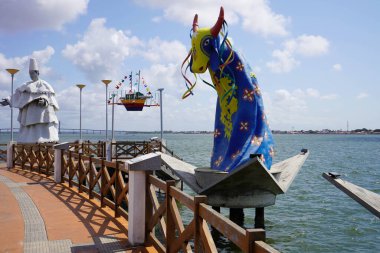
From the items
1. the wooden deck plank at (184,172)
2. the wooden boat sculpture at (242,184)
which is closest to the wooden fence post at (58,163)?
the wooden boat sculpture at (242,184)

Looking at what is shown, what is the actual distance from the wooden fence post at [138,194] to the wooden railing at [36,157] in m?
9.42

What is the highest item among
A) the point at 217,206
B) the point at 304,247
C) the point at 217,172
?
the point at 217,172

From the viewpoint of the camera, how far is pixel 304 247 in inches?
480

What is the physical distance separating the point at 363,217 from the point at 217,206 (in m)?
7.13

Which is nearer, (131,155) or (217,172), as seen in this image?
(217,172)

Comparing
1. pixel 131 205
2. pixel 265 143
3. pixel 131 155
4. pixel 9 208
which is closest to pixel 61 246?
pixel 131 205

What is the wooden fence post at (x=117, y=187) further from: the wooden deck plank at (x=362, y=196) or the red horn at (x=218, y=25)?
the red horn at (x=218, y=25)

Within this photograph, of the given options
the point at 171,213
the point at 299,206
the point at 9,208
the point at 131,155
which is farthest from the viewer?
the point at 131,155

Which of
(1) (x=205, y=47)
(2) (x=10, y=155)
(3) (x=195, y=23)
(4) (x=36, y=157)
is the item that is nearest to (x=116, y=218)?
(1) (x=205, y=47)

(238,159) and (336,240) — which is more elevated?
(238,159)

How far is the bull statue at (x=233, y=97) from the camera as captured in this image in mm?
12820

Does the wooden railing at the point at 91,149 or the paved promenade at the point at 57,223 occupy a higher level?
the wooden railing at the point at 91,149

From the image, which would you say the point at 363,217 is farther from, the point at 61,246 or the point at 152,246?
the point at 61,246

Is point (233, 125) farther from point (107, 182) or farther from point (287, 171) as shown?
point (107, 182)
